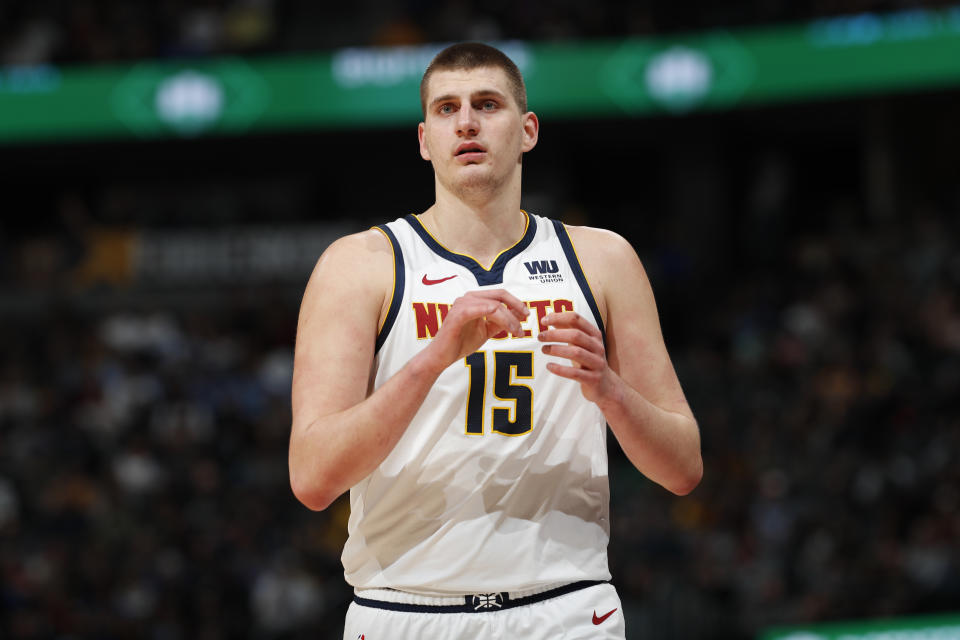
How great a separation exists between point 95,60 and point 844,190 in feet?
35.7

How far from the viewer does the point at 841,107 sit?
17.7 m

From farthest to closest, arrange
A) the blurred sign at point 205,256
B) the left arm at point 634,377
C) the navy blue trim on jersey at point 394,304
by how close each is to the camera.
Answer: the blurred sign at point 205,256
the navy blue trim on jersey at point 394,304
the left arm at point 634,377

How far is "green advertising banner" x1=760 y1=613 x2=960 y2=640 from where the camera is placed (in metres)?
9.29

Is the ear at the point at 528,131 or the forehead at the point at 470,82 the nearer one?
the forehead at the point at 470,82

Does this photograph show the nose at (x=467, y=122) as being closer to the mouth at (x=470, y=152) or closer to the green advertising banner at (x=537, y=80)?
the mouth at (x=470, y=152)

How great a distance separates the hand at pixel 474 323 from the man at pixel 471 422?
2.3 inches

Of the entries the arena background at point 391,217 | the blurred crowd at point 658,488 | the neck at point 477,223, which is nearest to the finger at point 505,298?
the neck at point 477,223

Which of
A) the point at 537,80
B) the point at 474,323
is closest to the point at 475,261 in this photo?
the point at 474,323

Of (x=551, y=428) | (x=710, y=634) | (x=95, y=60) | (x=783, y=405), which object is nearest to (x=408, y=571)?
(x=551, y=428)

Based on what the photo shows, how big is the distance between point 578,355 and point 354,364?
2.04 ft

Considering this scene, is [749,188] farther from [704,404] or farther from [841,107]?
[704,404]

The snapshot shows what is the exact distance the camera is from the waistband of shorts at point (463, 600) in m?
3.22

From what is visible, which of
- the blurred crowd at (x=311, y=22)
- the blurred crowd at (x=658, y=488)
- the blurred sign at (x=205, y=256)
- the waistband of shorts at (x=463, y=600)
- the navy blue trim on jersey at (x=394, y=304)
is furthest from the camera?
the blurred sign at (x=205, y=256)

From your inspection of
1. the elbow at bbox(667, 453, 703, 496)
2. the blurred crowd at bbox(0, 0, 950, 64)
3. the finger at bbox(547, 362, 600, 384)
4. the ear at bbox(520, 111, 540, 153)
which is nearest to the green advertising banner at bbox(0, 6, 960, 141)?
the blurred crowd at bbox(0, 0, 950, 64)
